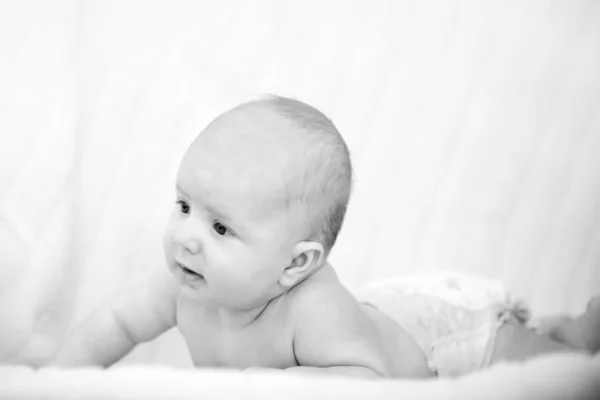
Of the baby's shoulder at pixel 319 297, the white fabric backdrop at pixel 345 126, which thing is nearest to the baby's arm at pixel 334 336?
the baby's shoulder at pixel 319 297

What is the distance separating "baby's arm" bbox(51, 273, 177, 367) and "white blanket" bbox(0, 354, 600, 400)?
0.33 meters

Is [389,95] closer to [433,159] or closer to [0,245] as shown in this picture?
[433,159]

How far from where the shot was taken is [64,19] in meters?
1.22

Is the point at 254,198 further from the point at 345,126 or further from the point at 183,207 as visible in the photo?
the point at 345,126

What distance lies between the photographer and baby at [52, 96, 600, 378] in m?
0.72

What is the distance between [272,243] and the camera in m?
0.73

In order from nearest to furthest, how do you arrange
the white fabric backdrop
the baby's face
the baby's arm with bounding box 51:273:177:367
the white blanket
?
the white blanket → the baby's face → the baby's arm with bounding box 51:273:177:367 → the white fabric backdrop

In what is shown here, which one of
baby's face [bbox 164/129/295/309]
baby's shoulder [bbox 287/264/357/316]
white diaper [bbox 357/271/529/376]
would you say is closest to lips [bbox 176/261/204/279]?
baby's face [bbox 164/129/295/309]

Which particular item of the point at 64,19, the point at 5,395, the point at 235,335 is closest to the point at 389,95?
the point at 64,19

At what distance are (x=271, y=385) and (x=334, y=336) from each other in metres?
0.22

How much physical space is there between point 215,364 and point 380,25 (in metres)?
0.79

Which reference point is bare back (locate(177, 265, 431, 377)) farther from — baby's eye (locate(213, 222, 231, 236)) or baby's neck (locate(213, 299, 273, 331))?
baby's eye (locate(213, 222, 231, 236))

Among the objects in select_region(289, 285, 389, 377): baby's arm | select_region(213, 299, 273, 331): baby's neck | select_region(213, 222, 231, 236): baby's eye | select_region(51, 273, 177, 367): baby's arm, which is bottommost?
select_region(51, 273, 177, 367): baby's arm

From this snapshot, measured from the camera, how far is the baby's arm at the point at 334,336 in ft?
2.39
